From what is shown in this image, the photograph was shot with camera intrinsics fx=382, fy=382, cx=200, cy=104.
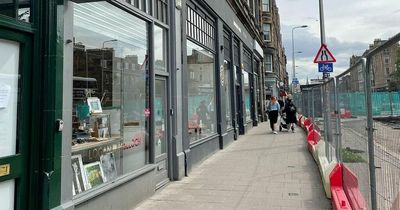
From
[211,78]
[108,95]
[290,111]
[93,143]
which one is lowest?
[93,143]

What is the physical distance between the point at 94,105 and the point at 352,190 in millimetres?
3866

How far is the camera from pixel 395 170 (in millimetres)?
3139

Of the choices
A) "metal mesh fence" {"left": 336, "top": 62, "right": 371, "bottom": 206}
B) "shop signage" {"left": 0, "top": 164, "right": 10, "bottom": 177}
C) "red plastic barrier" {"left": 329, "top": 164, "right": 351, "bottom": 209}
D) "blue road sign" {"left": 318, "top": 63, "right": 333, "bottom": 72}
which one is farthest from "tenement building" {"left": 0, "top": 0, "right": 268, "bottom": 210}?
"blue road sign" {"left": 318, "top": 63, "right": 333, "bottom": 72}

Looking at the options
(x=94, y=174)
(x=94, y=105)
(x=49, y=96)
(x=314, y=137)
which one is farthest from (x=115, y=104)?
(x=314, y=137)

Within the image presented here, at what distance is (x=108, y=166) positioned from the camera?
601 cm

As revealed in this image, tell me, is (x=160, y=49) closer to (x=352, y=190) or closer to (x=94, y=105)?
(x=94, y=105)

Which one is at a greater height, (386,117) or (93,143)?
(386,117)

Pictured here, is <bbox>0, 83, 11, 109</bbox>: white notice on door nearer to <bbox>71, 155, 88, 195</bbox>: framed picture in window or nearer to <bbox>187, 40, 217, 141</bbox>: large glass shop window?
<bbox>71, 155, 88, 195</bbox>: framed picture in window

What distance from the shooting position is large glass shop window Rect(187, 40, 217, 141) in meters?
10.3

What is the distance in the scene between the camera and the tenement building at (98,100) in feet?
13.4

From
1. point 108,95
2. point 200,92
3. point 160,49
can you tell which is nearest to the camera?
point 108,95

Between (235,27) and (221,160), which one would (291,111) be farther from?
(221,160)

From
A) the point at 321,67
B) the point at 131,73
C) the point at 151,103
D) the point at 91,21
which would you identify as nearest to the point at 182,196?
the point at 151,103

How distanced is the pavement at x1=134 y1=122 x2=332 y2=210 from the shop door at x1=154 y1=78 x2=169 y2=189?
0.32 m
